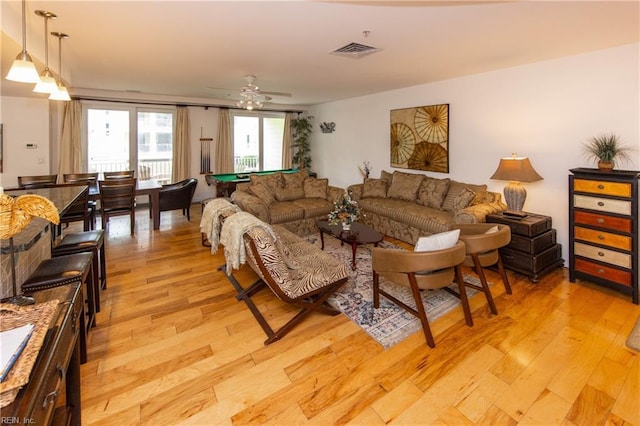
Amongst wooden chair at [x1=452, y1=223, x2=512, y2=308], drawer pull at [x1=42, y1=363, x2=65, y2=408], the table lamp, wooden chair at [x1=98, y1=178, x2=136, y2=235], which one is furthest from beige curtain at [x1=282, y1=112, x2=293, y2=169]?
drawer pull at [x1=42, y1=363, x2=65, y2=408]

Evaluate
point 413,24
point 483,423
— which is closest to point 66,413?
point 483,423

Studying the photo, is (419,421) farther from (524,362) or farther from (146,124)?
(146,124)

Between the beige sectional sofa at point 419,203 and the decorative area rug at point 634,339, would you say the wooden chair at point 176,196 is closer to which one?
the beige sectional sofa at point 419,203

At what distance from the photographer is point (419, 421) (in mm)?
1837

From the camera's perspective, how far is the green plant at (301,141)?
368 inches

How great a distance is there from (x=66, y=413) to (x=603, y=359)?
3.45 metres

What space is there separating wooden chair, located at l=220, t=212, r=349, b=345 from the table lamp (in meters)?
2.58

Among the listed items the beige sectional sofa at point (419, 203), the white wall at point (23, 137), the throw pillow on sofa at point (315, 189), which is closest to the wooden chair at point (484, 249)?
the beige sectional sofa at point (419, 203)

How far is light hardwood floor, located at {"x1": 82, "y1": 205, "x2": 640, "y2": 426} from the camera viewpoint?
1.91 m

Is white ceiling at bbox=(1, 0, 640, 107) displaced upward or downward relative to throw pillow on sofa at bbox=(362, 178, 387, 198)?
upward

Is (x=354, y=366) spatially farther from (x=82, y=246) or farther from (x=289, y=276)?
(x=82, y=246)

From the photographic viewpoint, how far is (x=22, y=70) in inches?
92.4

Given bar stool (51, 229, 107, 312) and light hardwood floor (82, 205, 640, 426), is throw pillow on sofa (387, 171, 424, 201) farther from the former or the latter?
bar stool (51, 229, 107, 312)

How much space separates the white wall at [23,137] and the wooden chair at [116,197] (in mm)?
2369
